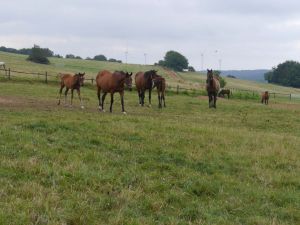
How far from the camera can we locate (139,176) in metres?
8.00

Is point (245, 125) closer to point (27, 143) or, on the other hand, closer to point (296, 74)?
point (27, 143)

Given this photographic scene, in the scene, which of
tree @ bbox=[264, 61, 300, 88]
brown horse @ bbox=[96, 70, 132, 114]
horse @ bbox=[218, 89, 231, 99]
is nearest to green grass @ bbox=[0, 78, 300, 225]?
brown horse @ bbox=[96, 70, 132, 114]

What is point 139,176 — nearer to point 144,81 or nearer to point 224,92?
point 144,81

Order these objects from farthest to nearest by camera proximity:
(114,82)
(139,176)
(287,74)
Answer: (287,74)
(114,82)
(139,176)

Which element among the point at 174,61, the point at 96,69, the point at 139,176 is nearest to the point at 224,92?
the point at 139,176

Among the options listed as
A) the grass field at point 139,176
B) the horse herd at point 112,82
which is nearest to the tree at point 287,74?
the horse herd at point 112,82

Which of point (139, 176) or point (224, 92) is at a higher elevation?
point (224, 92)

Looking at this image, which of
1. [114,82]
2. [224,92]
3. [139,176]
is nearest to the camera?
[139,176]

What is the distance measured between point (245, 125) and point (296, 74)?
11973 centimetres

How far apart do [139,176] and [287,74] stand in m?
133

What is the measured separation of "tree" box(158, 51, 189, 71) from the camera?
13725cm

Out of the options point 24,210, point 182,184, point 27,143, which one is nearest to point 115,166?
point 182,184

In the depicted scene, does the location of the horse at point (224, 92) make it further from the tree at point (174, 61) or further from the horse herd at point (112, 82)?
the tree at point (174, 61)

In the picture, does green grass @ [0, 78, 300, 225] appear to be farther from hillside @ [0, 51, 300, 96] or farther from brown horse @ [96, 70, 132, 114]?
hillside @ [0, 51, 300, 96]
